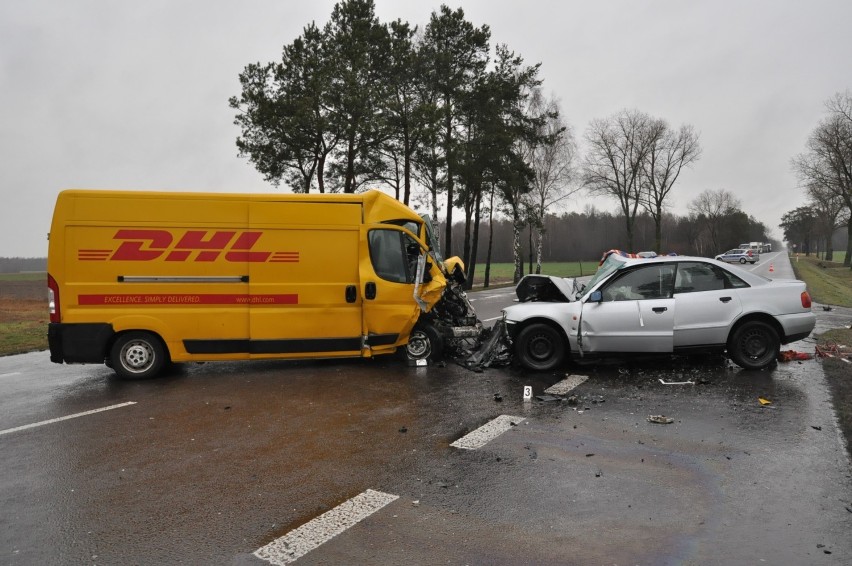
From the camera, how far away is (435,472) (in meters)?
4.58

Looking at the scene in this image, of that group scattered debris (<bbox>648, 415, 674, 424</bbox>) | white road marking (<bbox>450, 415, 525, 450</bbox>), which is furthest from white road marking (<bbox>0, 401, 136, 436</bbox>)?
scattered debris (<bbox>648, 415, 674, 424</bbox>)

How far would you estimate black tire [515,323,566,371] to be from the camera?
834 cm

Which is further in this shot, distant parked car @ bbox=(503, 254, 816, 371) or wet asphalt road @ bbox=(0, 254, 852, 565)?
distant parked car @ bbox=(503, 254, 816, 371)

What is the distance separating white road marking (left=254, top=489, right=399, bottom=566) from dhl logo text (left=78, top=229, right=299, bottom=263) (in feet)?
16.2

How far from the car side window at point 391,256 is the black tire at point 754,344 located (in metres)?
4.92

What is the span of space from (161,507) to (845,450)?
5.81 meters

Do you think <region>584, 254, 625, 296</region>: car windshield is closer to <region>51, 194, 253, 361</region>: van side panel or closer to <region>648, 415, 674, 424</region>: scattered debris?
<region>648, 415, 674, 424</region>: scattered debris

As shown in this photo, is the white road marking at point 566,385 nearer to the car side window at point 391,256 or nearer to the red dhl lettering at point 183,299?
the car side window at point 391,256

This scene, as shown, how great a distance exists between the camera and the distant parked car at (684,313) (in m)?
7.79

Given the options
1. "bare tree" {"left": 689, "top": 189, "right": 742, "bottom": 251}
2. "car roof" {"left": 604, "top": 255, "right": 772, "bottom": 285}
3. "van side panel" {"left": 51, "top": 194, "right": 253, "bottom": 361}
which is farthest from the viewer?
"bare tree" {"left": 689, "top": 189, "right": 742, "bottom": 251}

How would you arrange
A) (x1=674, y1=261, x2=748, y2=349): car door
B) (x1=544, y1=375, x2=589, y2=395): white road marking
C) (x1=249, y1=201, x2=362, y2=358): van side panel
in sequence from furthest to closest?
(x1=249, y1=201, x2=362, y2=358): van side panel → (x1=674, y1=261, x2=748, y2=349): car door → (x1=544, y1=375, x2=589, y2=395): white road marking

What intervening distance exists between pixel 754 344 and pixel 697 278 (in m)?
1.26

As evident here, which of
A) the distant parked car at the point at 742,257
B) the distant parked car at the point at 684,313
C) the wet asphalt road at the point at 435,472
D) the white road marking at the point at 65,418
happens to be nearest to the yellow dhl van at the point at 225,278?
the wet asphalt road at the point at 435,472

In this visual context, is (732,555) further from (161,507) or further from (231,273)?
(231,273)
